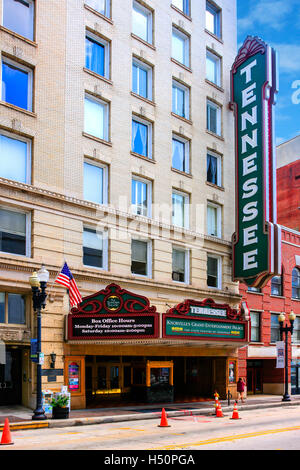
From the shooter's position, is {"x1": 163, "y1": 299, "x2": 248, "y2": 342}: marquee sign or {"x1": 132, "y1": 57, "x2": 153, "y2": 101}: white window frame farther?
{"x1": 132, "y1": 57, "x2": 153, "y2": 101}: white window frame

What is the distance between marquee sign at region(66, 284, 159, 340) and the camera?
28141 mm

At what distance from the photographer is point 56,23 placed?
30.0 meters

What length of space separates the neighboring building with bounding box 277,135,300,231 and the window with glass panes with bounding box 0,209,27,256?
38184 mm

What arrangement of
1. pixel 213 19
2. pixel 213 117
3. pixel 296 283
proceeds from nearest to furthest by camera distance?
1. pixel 213 117
2. pixel 213 19
3. pixel 296 283

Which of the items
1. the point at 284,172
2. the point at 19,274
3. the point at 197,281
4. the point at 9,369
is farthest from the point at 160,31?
the point at 284,172

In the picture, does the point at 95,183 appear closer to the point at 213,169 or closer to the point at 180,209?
the point at 180,209

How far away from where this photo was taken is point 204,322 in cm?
3156

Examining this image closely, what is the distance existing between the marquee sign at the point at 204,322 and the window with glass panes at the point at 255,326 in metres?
8.52

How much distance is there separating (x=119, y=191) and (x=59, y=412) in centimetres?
1220

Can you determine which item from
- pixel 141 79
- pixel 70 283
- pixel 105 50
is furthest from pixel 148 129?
pixel 70 283

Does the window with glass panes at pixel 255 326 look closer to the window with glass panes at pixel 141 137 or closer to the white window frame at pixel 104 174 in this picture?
the window with glass panes at pixel 141 137

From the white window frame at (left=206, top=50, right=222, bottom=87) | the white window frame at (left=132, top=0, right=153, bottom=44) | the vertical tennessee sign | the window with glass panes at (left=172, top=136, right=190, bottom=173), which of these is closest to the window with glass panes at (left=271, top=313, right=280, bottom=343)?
the vertical tennessee sign

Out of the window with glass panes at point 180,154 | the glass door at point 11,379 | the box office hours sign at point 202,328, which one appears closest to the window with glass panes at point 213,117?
the window with glass panes at point 180,154

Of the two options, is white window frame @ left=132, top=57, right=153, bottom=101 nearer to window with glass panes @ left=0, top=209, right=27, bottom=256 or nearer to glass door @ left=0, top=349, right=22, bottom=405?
window with glass panes @ left=0, top=209, right=27, bottom=256
